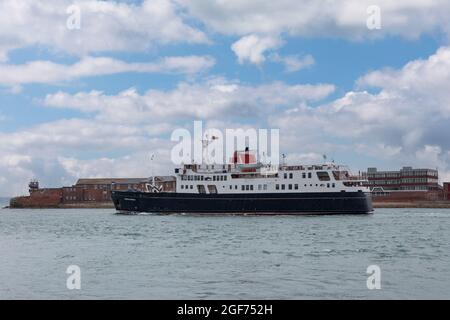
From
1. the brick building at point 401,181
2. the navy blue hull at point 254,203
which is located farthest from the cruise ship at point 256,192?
the brick building at point 401,181

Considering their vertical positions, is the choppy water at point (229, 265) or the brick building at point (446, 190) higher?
the brick building at point (446, 190)

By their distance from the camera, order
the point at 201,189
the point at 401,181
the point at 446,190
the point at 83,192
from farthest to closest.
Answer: the point at 83,192 → the point at 401,181 → the point at 446,190 → the point at 201,189

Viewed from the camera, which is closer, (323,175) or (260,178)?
(323,175)

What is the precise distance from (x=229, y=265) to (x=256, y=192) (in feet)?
141

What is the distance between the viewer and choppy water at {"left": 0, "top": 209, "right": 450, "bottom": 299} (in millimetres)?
18750

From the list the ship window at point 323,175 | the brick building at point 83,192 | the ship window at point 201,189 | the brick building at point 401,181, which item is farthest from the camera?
the brick building at point 83,192

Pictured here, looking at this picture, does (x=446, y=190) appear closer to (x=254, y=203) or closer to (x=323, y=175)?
(x=323, y=175)

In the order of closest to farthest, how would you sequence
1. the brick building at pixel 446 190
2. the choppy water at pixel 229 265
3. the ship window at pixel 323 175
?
the choppy water at pixel 229 265, the ship window at pixel 323 175, the brick building at pixel 446 190

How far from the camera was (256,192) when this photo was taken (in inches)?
2645

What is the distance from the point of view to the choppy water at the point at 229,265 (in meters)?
18.8

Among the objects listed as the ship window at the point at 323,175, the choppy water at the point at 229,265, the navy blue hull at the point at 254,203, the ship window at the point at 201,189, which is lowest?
the choppy water at the point at 229,265

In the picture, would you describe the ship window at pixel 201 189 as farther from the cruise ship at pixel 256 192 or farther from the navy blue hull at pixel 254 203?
the navy blue hull at pixel 254 203

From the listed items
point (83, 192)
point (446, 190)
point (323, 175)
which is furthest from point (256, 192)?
point (83, 192)

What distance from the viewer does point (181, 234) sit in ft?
135
